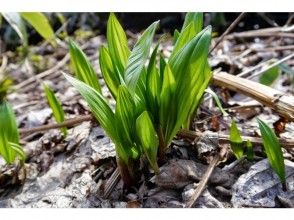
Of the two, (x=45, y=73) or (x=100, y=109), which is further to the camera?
(x=45, y=73)

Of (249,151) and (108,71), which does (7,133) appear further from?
(249,151)

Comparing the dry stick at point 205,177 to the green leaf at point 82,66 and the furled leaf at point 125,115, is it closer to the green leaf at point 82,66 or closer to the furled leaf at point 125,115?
the furled leaf at point 125,115

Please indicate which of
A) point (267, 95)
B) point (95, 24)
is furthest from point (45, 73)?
point (267, 95)

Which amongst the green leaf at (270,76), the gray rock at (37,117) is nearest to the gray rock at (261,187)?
the green leaf at (270,76)

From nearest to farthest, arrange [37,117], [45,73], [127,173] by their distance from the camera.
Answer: [127,173] < [37,117] < [45,73]
